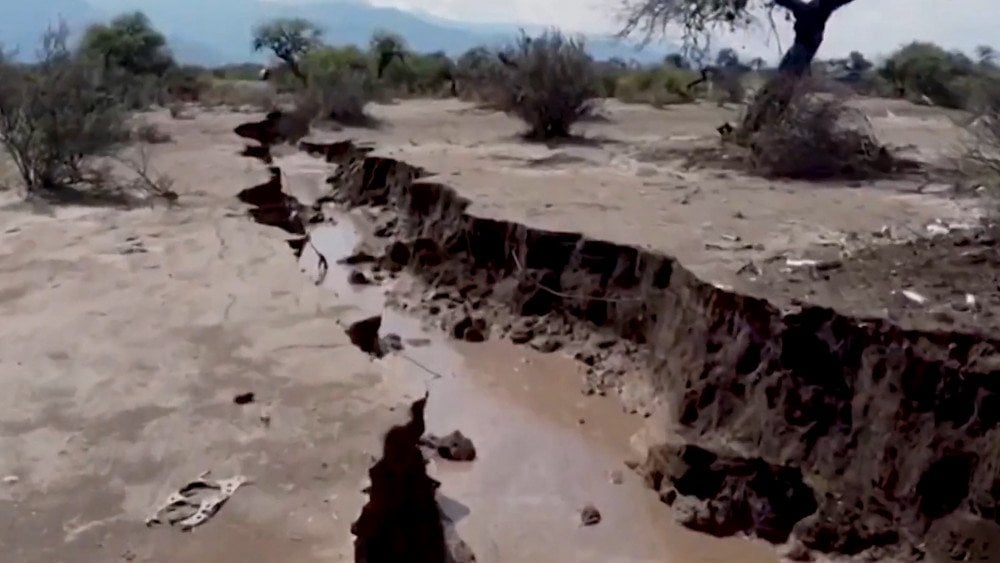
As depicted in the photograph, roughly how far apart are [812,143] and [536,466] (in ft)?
18.5

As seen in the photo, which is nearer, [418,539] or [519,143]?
[418,539]

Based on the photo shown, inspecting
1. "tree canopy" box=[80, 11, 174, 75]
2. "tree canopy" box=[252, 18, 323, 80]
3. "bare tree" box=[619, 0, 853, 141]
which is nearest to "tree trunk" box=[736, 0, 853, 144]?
"bare tree" box=[619, 0, 853, 141]

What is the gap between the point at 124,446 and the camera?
4523 mm

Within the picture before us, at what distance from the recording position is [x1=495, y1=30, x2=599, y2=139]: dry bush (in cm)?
1403

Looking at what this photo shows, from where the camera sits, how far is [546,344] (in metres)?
8.28

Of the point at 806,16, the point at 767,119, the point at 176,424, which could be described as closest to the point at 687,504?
the point at 176,424

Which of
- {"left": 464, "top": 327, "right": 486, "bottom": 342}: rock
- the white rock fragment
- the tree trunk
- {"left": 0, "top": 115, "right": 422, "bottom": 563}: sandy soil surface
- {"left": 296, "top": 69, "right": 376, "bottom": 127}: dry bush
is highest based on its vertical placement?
the tree trunk

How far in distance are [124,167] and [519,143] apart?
4.51 metres

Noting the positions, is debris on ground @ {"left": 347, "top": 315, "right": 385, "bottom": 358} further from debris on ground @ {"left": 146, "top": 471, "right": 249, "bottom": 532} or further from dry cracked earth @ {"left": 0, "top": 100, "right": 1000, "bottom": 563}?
debris on ground @ {"left": 146, "top": 471, "right": 249, "bottom": 532}

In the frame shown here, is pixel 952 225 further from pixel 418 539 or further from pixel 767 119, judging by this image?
pixel 418 539

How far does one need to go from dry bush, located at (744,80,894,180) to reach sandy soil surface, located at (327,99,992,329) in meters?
0.38

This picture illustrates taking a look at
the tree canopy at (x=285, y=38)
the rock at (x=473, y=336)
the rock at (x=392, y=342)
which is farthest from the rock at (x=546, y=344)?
the tree canopy at (x=285, y=38)

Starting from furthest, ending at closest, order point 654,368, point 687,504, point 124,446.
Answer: point 654,368 < point 687,504 < point 124,446

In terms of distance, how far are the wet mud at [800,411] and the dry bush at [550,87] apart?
6.27 meters
